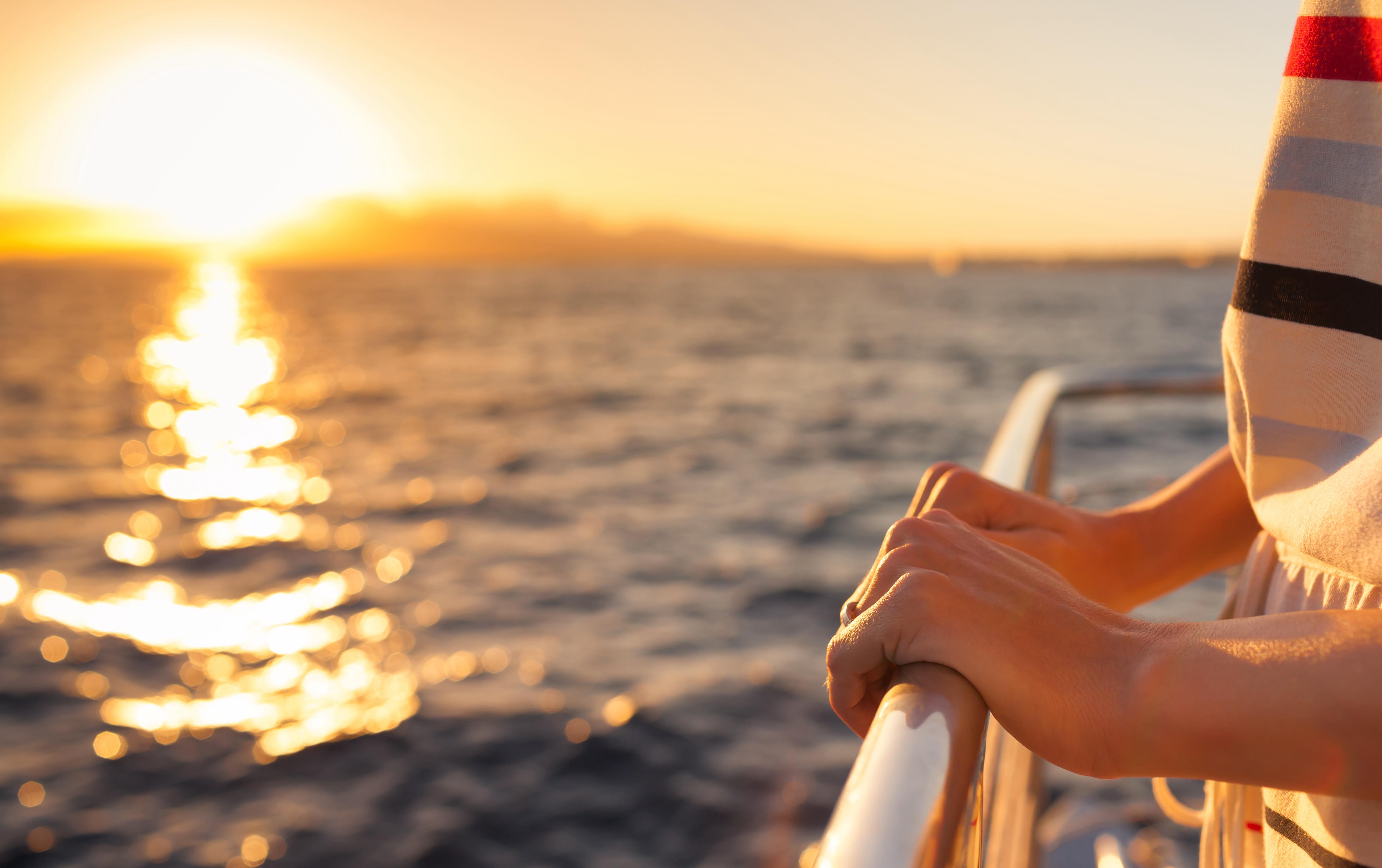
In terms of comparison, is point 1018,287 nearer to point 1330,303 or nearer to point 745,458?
point 745,458

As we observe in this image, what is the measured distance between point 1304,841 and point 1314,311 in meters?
0.40

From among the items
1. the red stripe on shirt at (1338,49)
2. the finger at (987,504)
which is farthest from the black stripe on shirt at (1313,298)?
the finger at (987,504)

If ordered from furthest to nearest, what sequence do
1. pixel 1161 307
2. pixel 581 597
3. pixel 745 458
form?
pixel 1161 307, pixel 745 458, pixel 581 597

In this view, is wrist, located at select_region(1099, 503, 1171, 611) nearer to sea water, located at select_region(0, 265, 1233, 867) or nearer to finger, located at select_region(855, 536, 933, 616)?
finger, located at select_region(855, 536, 933, 616)

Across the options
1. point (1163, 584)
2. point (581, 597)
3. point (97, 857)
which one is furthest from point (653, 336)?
point (1163, 584)

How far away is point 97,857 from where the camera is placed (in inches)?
161

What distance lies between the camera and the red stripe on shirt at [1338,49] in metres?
0.71

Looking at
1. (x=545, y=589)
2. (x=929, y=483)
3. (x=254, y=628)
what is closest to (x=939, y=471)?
(x=929, y=483)

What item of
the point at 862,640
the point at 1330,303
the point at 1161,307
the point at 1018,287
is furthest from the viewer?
the point at 1018,287

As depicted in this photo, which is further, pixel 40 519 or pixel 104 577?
pixel 40 519

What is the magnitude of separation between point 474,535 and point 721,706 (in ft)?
13.6

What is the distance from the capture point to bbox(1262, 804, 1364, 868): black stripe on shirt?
2.03ft

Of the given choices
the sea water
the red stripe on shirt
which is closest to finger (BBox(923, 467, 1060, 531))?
the red stripe on shirt

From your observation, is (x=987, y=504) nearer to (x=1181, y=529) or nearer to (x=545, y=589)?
(x=1181, y=529)
